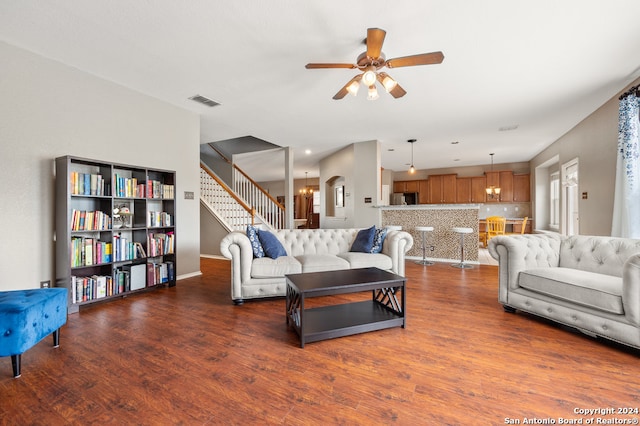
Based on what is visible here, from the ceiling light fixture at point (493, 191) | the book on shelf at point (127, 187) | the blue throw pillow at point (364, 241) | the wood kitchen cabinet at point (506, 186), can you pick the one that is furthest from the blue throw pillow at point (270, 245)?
the wood kitchen cabinet at point (506, 186)

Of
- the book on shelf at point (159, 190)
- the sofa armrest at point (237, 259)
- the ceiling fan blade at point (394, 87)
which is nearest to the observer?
the ceiling fan blade at point (394, 87)

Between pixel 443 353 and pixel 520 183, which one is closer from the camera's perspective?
pixel 443 353

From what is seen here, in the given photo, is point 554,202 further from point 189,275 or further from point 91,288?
point 91,288

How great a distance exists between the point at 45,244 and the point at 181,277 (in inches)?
70.6

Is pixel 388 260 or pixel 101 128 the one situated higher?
pixel 101 128

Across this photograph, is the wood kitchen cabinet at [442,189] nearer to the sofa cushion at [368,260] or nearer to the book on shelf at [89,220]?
the sofa cushion at [368,260]

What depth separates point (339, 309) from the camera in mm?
2811

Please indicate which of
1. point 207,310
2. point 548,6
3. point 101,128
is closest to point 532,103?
point 548,6

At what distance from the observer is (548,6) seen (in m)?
2.26

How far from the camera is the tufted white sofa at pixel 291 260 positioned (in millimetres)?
3271

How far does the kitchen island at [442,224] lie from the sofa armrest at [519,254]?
2721 millimetres

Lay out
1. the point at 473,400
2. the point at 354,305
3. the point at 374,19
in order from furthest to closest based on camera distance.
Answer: the point at 354,305
the point at 374,19
the point at 473,400

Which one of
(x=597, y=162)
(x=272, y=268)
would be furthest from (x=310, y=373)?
(x=597, y=162)

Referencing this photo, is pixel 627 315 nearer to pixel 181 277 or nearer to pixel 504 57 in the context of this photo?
pixel 504 57
